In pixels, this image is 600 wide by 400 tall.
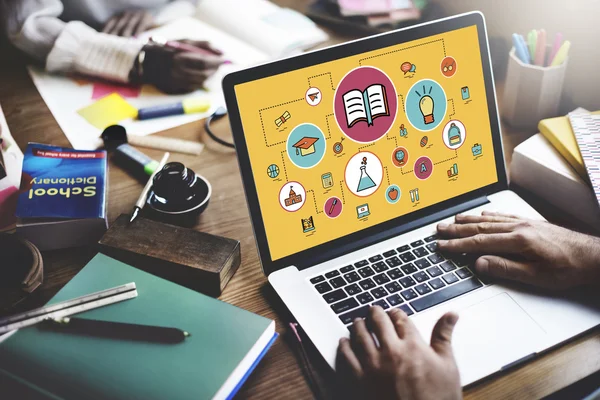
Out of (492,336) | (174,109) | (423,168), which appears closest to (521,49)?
(423,168)

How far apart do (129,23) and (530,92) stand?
3.61ft

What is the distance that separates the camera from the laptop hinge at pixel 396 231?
0.81 metres

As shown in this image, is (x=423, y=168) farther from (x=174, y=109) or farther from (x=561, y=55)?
(x=174, y=109)

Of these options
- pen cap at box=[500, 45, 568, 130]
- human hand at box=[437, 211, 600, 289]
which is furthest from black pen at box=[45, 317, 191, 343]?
pen cap at box=[500, 45, 568, 130]

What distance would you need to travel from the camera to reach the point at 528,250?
30.9 inches

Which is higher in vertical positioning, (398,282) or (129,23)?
(129,23)

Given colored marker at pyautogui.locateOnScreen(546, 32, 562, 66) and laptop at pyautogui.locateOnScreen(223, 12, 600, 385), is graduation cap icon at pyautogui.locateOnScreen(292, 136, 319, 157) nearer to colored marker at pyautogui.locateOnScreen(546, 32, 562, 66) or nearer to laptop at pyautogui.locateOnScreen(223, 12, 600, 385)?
laptop at pyautogui.locateOnScreen(223, 12, 600, 385)

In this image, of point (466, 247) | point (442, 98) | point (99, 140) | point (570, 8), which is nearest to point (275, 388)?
point (466, 247)

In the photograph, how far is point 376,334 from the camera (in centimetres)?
69

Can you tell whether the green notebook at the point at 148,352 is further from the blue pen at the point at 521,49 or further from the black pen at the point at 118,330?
the blue pen at the point at 521,49

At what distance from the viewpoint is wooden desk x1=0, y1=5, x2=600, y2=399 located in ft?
2.21

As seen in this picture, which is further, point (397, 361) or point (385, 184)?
point (385, 184)

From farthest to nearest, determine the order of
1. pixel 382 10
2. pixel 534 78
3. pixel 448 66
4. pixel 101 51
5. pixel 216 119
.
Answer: pixel 382 10 → pixel 101 51 → pixel 216 119 → pixel 534 78 → pixel 448 66

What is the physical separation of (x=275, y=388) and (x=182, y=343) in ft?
0.44
